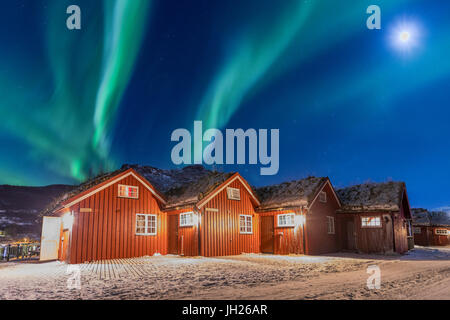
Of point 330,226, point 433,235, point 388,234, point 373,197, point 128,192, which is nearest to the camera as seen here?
point 128,192

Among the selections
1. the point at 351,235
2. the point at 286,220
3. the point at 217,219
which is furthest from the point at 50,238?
the point at 351,235

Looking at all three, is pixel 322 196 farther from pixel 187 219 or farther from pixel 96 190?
pixel 96 190

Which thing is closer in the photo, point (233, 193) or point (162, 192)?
point (233, 193)

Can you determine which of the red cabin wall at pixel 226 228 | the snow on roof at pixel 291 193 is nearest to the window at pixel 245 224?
the red cabin wall at pixel 226 228

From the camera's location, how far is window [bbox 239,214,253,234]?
21659 millimetres

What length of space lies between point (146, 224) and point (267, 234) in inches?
346

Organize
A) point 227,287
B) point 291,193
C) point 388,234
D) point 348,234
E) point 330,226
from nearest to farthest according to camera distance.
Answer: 1. point 227,287
2. point 388,234
3. point 291,193
4. point 330,226
5. point 348,234

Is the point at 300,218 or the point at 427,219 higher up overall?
the point at 300,218

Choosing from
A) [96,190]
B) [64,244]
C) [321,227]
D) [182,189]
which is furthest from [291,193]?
[64,244]

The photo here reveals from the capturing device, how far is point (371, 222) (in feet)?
74.2

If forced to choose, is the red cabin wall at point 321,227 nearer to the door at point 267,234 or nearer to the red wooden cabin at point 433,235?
the door at point 267,234

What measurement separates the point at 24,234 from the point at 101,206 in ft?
125

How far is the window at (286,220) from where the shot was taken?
69.4 feet

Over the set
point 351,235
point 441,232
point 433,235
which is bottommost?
point 433,235
